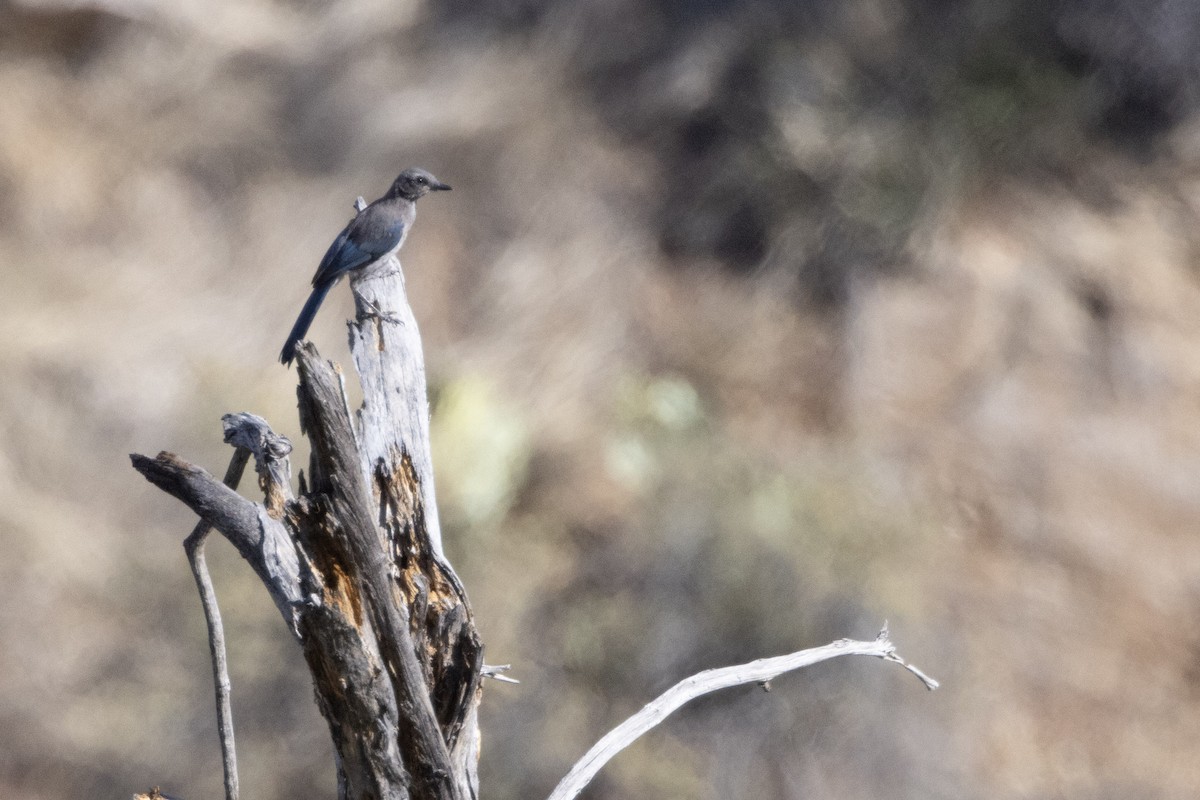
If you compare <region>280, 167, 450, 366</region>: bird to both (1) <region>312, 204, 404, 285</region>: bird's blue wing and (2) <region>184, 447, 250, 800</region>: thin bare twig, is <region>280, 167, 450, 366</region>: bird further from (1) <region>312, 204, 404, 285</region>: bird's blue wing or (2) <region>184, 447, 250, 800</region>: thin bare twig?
(2) <region>184, 447, 250, 800</region>: thin bare twig

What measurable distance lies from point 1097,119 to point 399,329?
8.59m

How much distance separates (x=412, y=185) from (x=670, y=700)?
3108 mm

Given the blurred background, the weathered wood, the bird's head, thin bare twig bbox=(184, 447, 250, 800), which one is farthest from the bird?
the blurred background

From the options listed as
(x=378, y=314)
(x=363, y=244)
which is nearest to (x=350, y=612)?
(x=378, y=314)

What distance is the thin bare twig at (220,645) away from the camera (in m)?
3.08

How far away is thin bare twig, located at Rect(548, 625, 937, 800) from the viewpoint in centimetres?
308

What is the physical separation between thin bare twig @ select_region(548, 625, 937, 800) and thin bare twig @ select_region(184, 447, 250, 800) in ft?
2.62

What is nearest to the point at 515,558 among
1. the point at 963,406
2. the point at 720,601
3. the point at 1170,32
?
the point at 720,601

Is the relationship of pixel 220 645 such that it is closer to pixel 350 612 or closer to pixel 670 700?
pixel 350 612

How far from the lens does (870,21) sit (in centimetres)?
1109

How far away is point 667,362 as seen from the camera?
1032cm

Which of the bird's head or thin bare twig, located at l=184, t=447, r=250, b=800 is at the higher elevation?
the bird's head

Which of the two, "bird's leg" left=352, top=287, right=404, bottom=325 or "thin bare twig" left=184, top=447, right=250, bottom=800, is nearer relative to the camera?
"thin bare twig" left=184, top=447, right=250, bottom=800

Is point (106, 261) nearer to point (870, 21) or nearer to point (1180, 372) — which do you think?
point (870, 21)
